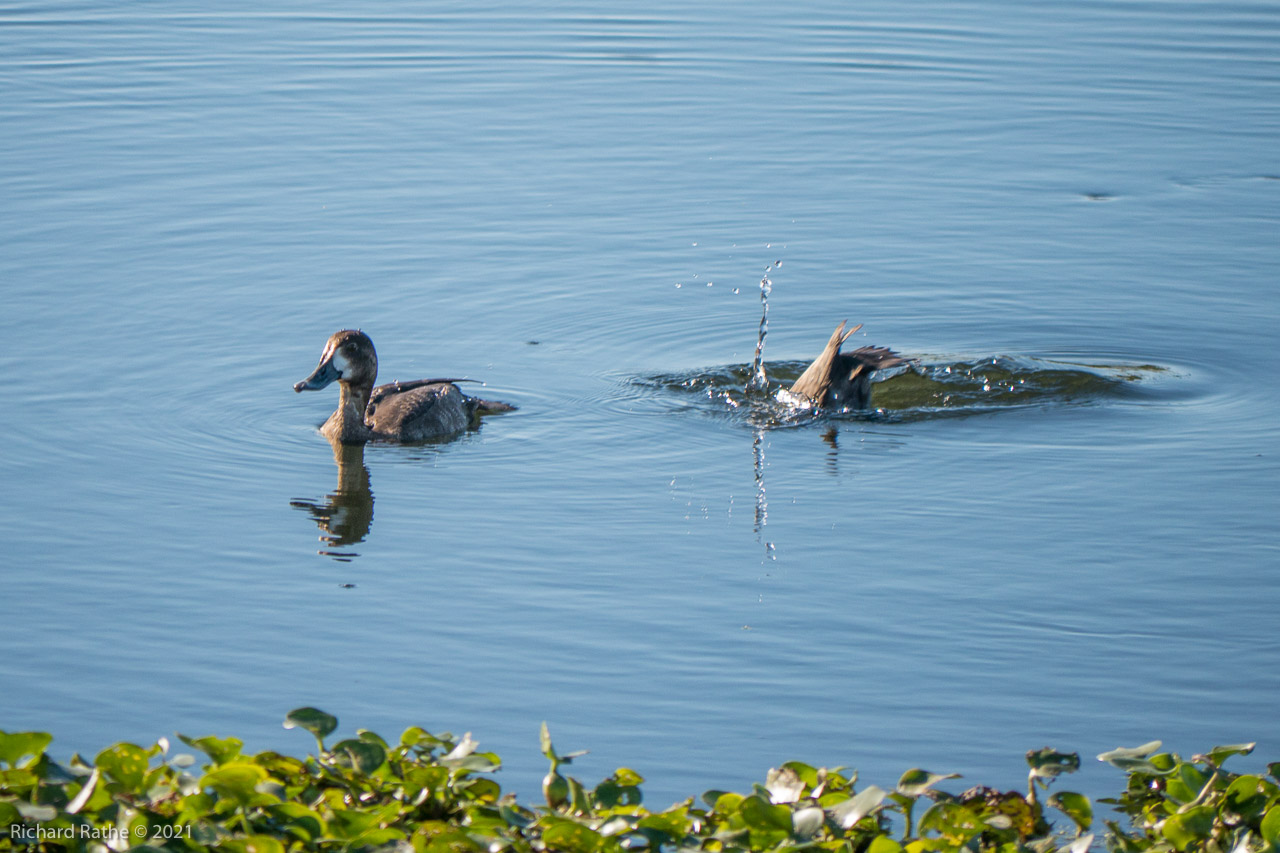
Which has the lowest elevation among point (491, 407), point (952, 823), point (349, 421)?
point (952, 823)

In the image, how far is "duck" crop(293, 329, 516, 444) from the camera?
1026 centimetres

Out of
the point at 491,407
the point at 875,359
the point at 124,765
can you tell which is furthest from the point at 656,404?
the point at 124,765

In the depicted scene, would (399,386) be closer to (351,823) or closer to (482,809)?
(482,809)

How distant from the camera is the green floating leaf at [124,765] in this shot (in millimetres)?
4840

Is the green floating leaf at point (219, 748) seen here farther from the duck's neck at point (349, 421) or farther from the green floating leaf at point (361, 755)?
the duck's neck at point (349, 421)

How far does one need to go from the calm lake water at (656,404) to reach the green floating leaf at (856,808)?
1092mm

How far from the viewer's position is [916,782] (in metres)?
5.12

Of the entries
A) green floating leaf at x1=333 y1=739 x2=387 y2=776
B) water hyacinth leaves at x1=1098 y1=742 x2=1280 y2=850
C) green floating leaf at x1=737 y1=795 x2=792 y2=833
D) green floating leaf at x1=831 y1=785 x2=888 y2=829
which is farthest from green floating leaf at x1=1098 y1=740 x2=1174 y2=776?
green floating leaf at x1=333 y1=739 x2=387 y2=776

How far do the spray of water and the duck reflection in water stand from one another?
8.67 ft

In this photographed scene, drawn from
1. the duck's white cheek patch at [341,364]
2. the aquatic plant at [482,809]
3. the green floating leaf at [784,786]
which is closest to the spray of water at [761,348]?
the duck's white cheek patch at [341,364]

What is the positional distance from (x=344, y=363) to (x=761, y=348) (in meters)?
2.95

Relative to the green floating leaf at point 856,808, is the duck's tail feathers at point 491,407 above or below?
above

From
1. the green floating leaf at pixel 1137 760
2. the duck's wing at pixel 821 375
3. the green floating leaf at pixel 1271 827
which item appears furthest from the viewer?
the duck's wing at pixel 821 375

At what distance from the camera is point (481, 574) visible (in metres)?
7.92
